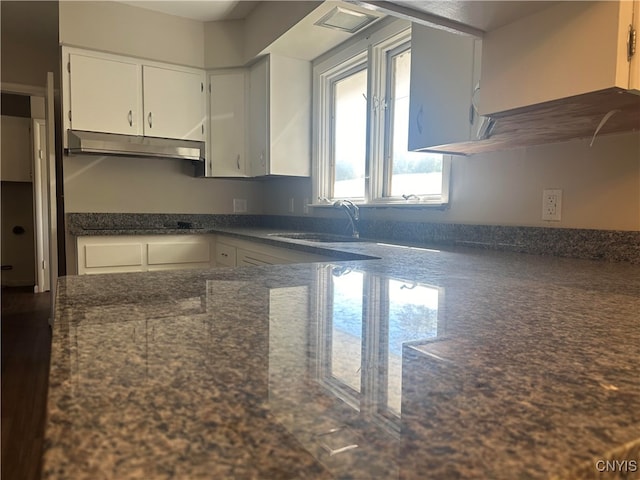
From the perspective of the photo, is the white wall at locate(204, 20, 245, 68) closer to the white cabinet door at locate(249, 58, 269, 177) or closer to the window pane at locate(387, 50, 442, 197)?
the white cabinet door at locate(249, 58, 269, 177)

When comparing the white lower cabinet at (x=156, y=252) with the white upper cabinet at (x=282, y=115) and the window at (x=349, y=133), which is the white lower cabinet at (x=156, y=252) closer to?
the white upper cabinet at (x=282, y=115)

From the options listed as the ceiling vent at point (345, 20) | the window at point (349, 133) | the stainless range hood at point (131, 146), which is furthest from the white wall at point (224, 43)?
the ceiling vent at point (345, 20)

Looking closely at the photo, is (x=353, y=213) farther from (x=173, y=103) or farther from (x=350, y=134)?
(x=173, y=103)

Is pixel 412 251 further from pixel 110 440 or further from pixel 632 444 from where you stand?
pixel 110 440

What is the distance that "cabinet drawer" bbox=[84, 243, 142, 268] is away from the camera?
2.96 metres

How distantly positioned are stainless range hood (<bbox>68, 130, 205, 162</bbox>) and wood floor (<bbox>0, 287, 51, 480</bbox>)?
1.49 metres

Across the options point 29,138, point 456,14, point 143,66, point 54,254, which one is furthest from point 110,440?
point 29,138

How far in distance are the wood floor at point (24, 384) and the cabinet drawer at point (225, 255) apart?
129cm

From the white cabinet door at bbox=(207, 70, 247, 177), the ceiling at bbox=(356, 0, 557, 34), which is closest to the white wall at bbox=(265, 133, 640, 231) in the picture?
the ceiling at bbox=(356, 0, 557, 34)

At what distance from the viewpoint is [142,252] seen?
10.1ft

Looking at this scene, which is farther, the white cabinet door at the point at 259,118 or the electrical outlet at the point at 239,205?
the electrical outlet at the point at 239,205

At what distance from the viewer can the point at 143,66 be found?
3.30 meters

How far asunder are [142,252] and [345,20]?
2.10m

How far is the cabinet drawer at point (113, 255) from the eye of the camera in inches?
116
